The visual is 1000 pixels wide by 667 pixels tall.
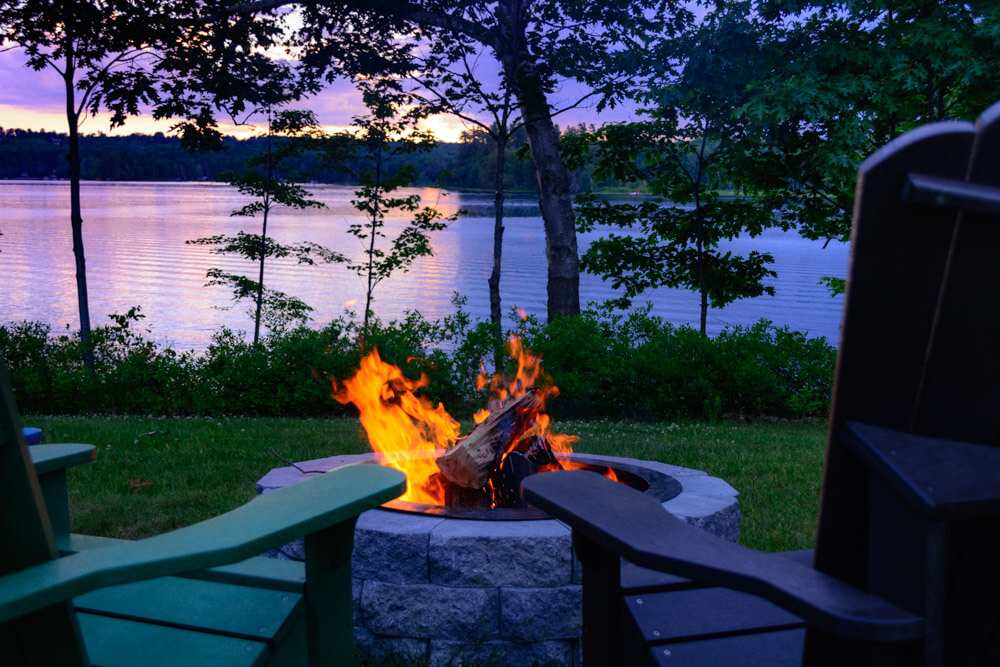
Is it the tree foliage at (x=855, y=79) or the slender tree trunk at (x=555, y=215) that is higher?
the tree foliage at (x=855, y=79)

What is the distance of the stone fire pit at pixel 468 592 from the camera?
3.13 meters

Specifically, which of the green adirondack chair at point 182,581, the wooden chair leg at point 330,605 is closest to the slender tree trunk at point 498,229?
the green adirondack chair at point 182,581

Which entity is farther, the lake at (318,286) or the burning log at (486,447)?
the lake at (318,286)

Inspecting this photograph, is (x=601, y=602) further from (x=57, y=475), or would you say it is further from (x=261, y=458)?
(x=261, y=458)

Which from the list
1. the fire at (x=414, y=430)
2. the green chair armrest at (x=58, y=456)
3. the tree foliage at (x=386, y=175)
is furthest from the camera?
the tree foliage at (x=386, y=175)

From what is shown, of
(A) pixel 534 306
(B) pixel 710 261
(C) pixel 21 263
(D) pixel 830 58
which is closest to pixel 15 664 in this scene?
(D) pixel 830 58

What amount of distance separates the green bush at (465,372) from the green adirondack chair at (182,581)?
6762 mm

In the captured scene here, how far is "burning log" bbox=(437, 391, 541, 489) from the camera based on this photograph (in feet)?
12.4

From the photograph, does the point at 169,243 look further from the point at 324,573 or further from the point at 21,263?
the point at 324,573

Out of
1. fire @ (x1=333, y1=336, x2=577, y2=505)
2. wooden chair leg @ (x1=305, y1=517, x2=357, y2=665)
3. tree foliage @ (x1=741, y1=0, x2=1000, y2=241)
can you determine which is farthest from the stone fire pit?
tree foliage @ (x1=741, y1=0, x2=1000, y2=241)

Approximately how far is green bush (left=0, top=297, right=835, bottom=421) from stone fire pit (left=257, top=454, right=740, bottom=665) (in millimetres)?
5666

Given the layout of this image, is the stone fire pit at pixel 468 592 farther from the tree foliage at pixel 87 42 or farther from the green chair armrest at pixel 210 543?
the tree foliage at pixel 87 42

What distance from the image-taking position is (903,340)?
1.12 metres

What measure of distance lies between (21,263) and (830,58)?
44677 mm
